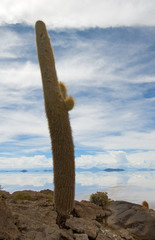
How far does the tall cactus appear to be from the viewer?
1049cm

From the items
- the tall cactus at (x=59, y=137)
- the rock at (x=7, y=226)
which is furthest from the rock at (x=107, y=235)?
the rock at (x=7, y=226)

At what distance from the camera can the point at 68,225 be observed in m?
9.63

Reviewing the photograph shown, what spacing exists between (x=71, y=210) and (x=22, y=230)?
10.0ft

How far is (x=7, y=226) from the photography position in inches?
305

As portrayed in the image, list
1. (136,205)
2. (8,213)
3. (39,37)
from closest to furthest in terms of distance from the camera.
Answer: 1. (8,213)
2. (39,37)
3. (136,205)

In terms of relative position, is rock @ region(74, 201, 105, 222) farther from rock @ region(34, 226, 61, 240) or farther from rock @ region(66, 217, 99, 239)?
rock @ region(34, 226, 61, 240)

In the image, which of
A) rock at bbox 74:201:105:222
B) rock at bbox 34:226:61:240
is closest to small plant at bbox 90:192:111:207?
rock at bbox 74:201:105:222

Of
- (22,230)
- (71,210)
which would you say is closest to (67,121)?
(71,210)

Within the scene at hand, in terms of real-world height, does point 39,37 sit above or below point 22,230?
above

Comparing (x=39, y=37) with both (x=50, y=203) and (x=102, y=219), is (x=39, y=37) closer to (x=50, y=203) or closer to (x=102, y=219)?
(x=50, y=203)

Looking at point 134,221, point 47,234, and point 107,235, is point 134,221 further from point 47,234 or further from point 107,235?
point 47,234

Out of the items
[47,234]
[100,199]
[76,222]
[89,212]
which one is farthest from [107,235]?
[100,199]

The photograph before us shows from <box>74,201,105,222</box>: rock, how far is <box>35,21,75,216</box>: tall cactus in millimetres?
579

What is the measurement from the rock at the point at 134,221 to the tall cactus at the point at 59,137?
2.54m
